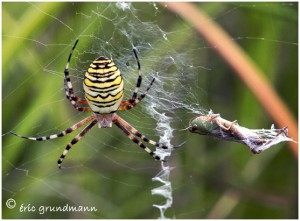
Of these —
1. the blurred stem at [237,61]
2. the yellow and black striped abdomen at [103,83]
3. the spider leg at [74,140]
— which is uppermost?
the blurred stem at [237,61]

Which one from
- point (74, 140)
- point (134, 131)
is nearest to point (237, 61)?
point (134, 131)

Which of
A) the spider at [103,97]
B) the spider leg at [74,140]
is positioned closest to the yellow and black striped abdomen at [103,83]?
the spider at [103,97]

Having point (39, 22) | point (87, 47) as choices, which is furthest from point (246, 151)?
point (39, 22)

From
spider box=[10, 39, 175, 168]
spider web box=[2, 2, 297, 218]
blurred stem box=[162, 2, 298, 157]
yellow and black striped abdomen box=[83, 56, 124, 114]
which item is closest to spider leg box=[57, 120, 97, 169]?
spider box=[10, 39, 175, 168]

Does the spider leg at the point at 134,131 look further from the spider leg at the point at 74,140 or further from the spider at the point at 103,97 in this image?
the spider leg at the point at 74,140

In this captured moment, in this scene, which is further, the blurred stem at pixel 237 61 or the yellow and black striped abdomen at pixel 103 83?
the blurred stem at pixel 237 61

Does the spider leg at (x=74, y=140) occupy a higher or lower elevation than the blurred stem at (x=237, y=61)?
lower

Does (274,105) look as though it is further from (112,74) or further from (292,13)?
(112,74)
